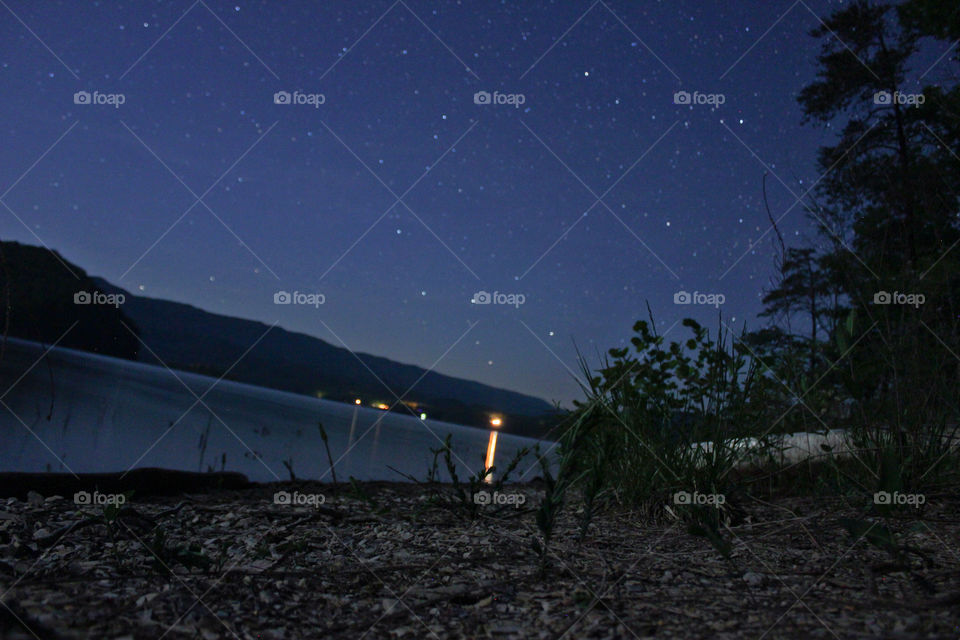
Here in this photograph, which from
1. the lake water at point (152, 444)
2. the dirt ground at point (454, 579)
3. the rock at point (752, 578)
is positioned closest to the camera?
the dirt ground at point (454, 579)

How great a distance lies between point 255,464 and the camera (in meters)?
10.4

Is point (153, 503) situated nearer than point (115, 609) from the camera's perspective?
No

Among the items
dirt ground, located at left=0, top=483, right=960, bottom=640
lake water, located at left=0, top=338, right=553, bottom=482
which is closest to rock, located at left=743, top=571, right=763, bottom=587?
dirt ground, located at left=0, top=483, right=960, bottom=640

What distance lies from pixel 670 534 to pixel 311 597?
1609 mm

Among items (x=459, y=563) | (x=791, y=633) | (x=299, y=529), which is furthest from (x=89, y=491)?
(x=791, y=633)

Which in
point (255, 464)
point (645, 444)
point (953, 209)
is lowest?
point (255, 464)

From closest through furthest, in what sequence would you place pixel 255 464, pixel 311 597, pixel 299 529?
1. pixel 311 597
2. pixel 299 529
3. pixel 255 464

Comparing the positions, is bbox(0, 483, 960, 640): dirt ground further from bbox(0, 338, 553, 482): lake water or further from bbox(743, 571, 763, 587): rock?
bbox(0, 338, 553, 482): lake water

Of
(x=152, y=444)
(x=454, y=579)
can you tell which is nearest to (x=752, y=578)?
(x=454, y=579)

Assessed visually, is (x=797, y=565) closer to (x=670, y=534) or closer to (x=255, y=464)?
(x=670, y=534)

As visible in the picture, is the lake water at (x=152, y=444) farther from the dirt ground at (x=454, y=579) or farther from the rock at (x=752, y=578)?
the rock at (x=752, y=578)

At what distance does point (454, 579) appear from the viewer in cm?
190

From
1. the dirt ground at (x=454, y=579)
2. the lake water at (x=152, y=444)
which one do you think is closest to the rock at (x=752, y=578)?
the dirt ground at (x=454, y=579)

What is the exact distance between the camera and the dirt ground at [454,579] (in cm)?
146
